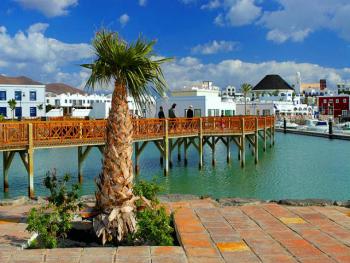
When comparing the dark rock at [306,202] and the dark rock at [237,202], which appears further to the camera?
the dark rock at [237,202]

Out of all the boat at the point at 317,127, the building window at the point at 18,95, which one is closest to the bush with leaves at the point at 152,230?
the boat at the point at 317,127

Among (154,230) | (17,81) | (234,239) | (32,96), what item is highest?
(17,81)

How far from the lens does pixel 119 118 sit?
332 inches

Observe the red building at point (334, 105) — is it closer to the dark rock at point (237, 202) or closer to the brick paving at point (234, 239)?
the dark rock at point (237, 202)

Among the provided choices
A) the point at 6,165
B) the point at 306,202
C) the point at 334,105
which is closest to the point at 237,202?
the point at 306,202

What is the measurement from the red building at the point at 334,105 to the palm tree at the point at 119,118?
9701 cm

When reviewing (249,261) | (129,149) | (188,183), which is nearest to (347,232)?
(249,261)

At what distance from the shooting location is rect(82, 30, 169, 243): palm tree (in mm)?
8141

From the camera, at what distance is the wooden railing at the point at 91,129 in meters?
18.9

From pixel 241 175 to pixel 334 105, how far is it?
87029mm

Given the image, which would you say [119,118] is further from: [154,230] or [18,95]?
[18,95]

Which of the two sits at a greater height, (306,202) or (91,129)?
(91,129)

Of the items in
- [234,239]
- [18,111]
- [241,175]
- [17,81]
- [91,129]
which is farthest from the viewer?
[17,81]

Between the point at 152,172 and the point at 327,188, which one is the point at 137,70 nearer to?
the point at 327,188
